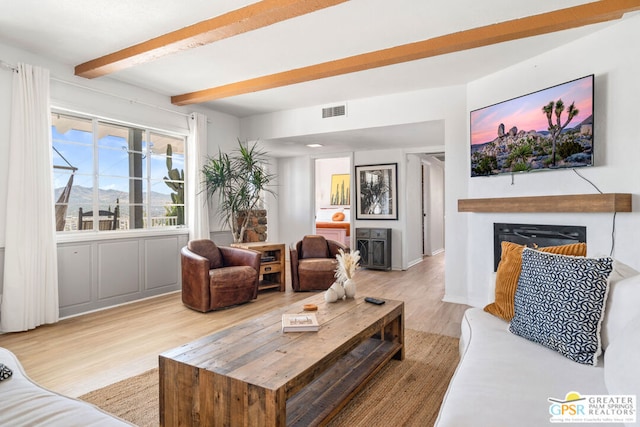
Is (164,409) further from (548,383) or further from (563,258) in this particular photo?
(563,258)

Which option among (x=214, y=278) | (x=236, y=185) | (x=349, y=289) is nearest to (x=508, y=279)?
(x=349, y=289)

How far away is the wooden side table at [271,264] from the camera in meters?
4.90

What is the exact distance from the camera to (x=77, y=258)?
3.89 meters

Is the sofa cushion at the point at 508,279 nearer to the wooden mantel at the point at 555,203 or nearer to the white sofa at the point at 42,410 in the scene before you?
the wooden mantel at the point at 555,203

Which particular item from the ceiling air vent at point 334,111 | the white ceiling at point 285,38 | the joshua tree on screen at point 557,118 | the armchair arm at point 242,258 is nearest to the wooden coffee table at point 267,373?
the armchair arm at point 242,258

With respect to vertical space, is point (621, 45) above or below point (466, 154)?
above

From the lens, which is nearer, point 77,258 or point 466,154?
point 77,258

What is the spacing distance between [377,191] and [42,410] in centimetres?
599

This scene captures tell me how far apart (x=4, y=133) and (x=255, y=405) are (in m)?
3.59

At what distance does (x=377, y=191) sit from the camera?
674 centimetres

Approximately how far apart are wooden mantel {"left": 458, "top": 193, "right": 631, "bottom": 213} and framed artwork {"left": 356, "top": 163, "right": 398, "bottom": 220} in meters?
2.53

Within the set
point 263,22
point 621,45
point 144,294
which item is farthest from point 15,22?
point 621,45

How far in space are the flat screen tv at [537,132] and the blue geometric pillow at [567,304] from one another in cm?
190

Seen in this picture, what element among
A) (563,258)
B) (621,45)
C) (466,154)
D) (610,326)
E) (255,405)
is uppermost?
(621,45)
